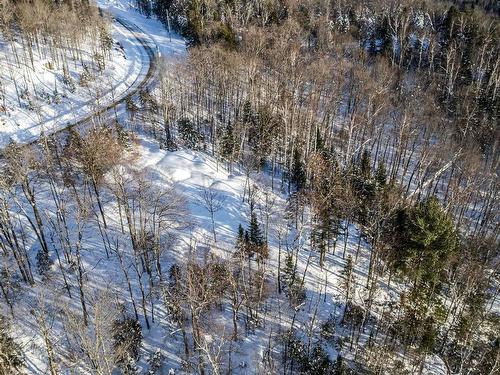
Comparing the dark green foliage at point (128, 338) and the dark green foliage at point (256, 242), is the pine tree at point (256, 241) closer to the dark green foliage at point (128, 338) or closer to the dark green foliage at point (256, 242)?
the dark green foliage at point (256, 242)

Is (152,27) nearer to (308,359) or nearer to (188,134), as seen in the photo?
(188,134)

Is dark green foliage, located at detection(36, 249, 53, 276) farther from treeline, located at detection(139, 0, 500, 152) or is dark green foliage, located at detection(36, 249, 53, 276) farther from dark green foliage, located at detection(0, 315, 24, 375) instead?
treeline, located at detection(139, 0, 500, 152)

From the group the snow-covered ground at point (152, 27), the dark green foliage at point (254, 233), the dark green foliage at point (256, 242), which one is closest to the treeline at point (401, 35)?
the snow-covered ground at point (152, 27)

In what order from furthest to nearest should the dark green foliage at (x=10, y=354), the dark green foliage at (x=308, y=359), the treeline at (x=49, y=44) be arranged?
the treeline at (x=49, y=44) < the dark green foliage at (x=308, y=359) < the dark green foliage at (x=10, y=354)

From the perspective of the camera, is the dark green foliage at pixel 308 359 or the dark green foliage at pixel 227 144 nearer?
the dark green foliage at pixel 308 359

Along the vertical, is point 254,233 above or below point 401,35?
below

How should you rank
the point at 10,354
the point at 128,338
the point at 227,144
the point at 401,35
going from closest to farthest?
the point at 10,354, the point at 128,338, the point at 227,144, the point at 401,35

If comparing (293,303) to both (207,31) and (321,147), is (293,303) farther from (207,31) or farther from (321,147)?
(207,31)

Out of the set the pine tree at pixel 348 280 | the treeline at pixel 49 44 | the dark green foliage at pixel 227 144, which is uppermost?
the treeline at pixel 49 44

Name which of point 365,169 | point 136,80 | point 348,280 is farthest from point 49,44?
point 348,280
